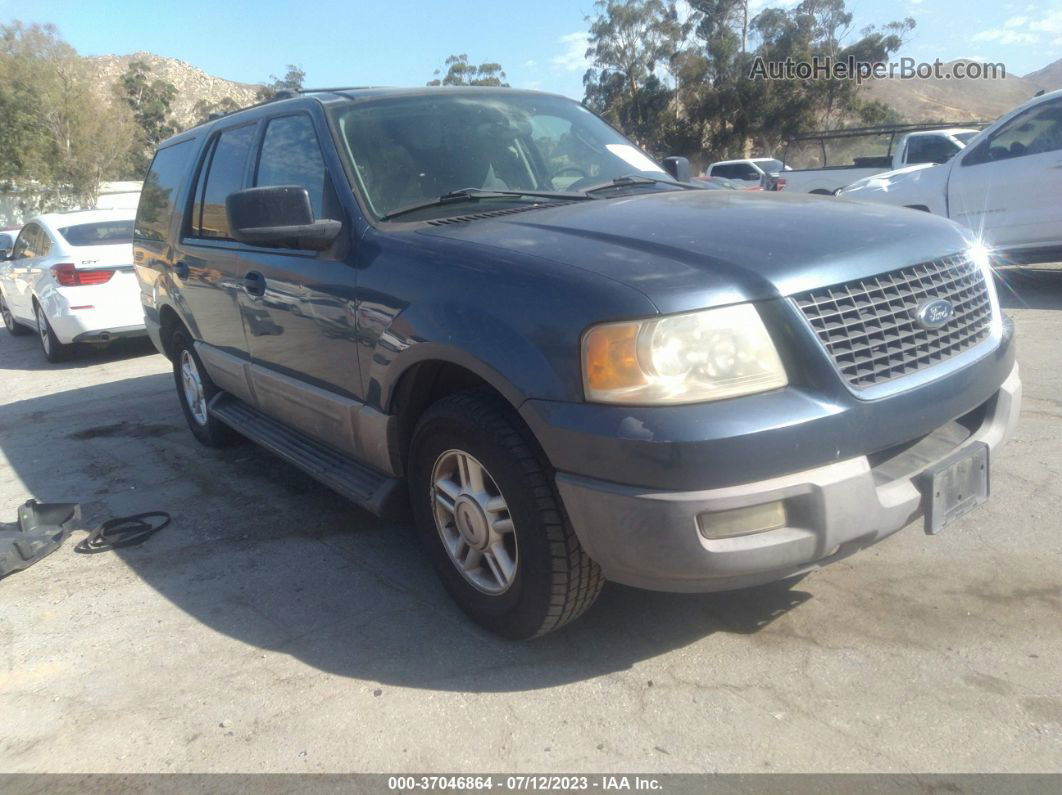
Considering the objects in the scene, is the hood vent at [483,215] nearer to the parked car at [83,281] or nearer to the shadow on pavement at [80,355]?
the parked car at [83,281]

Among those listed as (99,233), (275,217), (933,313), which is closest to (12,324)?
(99,233)

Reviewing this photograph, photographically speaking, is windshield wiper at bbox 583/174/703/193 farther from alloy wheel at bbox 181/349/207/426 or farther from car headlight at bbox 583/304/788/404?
alloy wheel at bbox 181/349/207/426

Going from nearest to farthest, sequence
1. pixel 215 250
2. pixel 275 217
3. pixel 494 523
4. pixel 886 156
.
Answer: pixel 494 523 → pixel 275 217 → pixel 215 250 → pixel 886 156

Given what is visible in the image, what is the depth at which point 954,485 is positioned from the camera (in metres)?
2.71

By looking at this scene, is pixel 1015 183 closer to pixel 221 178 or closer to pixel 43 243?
pixel 221 178

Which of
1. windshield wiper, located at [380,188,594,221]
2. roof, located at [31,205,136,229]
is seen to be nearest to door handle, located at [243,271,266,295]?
windshield wiper, located at [380,188,594,221]

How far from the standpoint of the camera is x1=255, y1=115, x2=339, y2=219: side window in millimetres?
3664

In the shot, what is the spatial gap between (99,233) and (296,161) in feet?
21.9

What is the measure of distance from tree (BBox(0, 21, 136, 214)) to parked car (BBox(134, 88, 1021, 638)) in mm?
A: 39267

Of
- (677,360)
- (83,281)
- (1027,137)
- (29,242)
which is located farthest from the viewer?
(29,242)

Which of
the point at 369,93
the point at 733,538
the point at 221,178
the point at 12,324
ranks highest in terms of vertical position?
the point at 369,93

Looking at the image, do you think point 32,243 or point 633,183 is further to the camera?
point 32,243

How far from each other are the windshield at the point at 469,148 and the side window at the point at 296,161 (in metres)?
0.16

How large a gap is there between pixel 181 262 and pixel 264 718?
3.11 m
